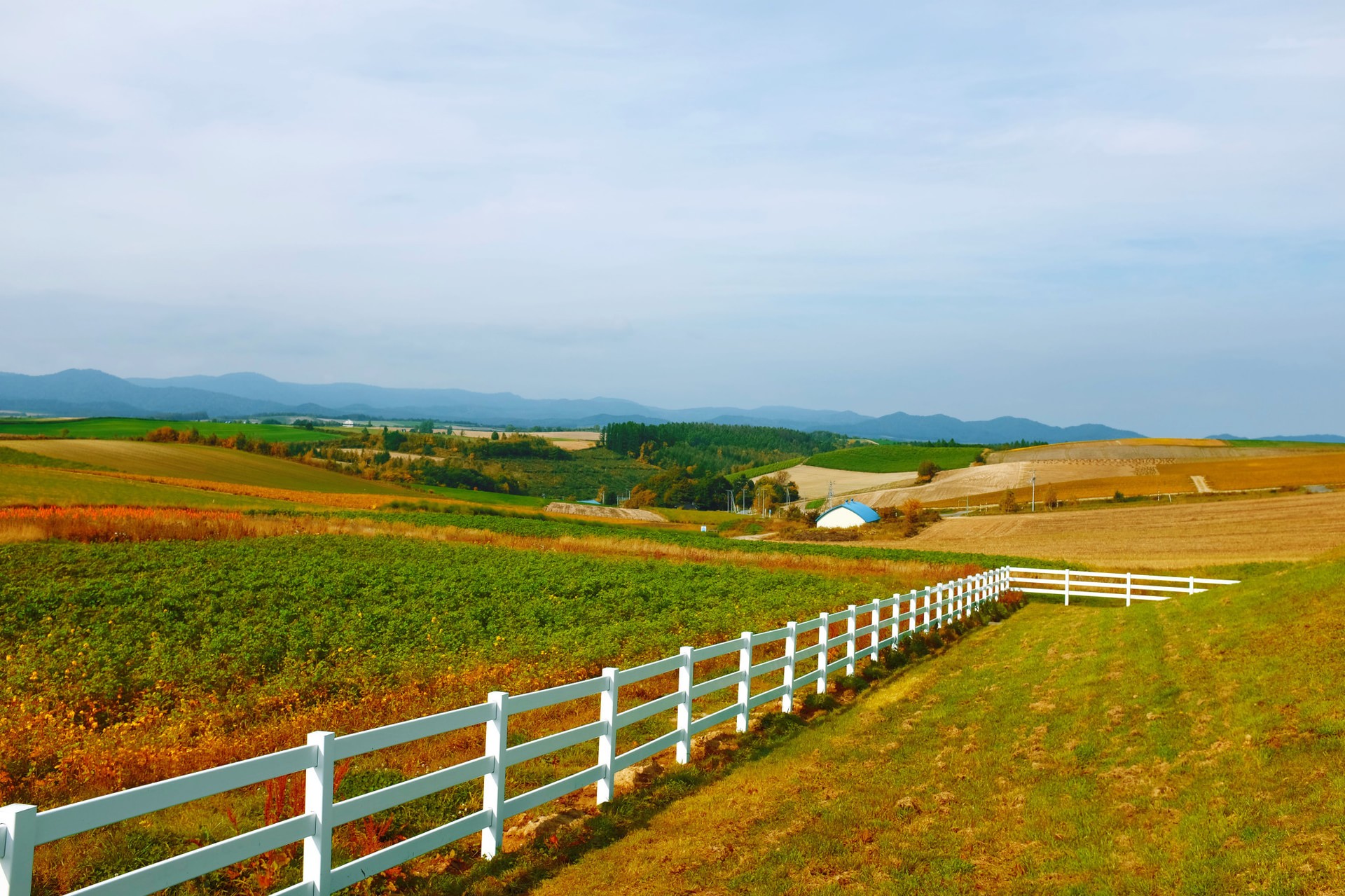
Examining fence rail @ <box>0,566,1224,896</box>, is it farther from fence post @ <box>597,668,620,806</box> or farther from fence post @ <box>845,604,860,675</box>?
fence post @ <box>845,604,860,675</box>

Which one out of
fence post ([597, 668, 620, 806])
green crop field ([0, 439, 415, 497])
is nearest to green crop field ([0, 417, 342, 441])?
green crop field ([0, 439, 415, 497])

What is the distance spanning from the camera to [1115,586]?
29.1 metres

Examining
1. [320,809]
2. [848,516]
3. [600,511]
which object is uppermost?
[320,809]

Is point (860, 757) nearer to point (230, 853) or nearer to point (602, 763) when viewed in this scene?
point (602, 763)

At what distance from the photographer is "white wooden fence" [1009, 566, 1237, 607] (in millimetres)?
28172

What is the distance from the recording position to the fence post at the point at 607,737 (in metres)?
8.13

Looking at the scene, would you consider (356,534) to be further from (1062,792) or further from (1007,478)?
(1007,478)

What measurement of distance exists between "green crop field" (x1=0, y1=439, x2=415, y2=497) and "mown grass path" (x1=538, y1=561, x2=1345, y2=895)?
6546 centimetres

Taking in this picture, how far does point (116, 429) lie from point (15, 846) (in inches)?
6255

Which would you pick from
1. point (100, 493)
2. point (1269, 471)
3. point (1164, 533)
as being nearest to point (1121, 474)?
point (1269, 471)

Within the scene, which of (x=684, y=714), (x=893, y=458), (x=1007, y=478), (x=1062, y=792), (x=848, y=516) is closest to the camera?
(x=1062, y=792)

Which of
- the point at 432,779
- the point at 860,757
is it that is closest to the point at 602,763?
the point at 432,779

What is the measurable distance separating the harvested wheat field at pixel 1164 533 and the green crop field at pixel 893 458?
242 feet

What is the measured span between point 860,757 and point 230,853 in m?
7.05
